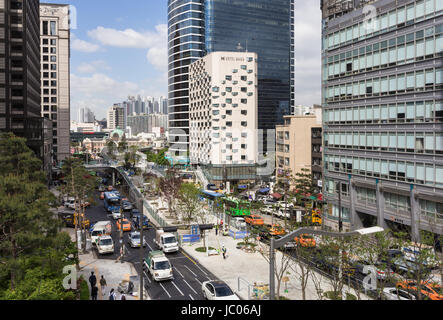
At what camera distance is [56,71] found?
4818 inches

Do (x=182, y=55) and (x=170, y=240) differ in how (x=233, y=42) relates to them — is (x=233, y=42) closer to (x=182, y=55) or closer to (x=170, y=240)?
(x=182, y=55)

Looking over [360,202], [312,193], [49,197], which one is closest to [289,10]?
[312,193]

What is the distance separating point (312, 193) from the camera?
6119 cm

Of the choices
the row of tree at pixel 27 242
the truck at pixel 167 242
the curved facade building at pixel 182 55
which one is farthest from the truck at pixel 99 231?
the curved facade building at pixel 182 55

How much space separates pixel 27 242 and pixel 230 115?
7903 cm

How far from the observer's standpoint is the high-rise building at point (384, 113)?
37156 millimetres

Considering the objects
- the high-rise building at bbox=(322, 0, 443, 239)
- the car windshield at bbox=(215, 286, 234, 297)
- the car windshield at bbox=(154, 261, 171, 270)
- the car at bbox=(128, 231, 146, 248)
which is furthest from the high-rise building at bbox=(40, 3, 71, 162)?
the car windshield at bbox=(215, 286, 234, 297)

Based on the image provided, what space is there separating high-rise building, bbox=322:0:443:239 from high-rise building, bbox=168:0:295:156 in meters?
77.2

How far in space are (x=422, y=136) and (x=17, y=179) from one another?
36.7 m

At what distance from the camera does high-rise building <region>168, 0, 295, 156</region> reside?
127m

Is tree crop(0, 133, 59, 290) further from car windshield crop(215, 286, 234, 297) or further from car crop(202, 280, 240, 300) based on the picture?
car windshield crop(215, 286, 234, 297)

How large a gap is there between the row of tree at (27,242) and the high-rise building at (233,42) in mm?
101647

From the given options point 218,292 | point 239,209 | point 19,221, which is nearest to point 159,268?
point 218,292

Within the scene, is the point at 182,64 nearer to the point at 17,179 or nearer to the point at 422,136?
the point at 422,136
